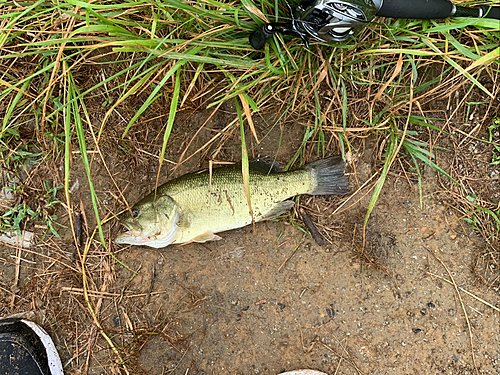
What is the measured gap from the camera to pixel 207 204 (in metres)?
2.53

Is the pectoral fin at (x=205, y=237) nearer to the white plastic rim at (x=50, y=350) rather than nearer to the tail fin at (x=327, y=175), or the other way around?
the tail fin at (x=327, y=175)

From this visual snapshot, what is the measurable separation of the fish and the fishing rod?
3.11 feet

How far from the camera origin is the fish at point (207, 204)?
252 cm

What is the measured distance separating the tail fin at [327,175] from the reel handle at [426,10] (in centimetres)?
103

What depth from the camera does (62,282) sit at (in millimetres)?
2850

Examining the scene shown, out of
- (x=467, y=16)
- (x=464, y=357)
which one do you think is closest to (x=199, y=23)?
(x=467, y=16)

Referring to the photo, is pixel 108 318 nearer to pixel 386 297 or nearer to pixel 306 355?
pixel 306 355

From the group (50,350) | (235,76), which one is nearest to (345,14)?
(235,76)

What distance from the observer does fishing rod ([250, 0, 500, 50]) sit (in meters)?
1.91

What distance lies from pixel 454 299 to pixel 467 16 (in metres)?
2.07


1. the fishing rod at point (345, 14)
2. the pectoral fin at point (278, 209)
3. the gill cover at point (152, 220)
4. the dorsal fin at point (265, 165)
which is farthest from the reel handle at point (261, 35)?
the gill cover at point (152, 220)

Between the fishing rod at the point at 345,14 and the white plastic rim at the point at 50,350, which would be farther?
the white plastic rim at the point at 50,350

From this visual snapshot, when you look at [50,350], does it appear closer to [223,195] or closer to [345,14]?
[223,195]

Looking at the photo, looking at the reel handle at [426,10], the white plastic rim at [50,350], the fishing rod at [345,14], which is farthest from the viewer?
the white plastic rim at [50,350]
